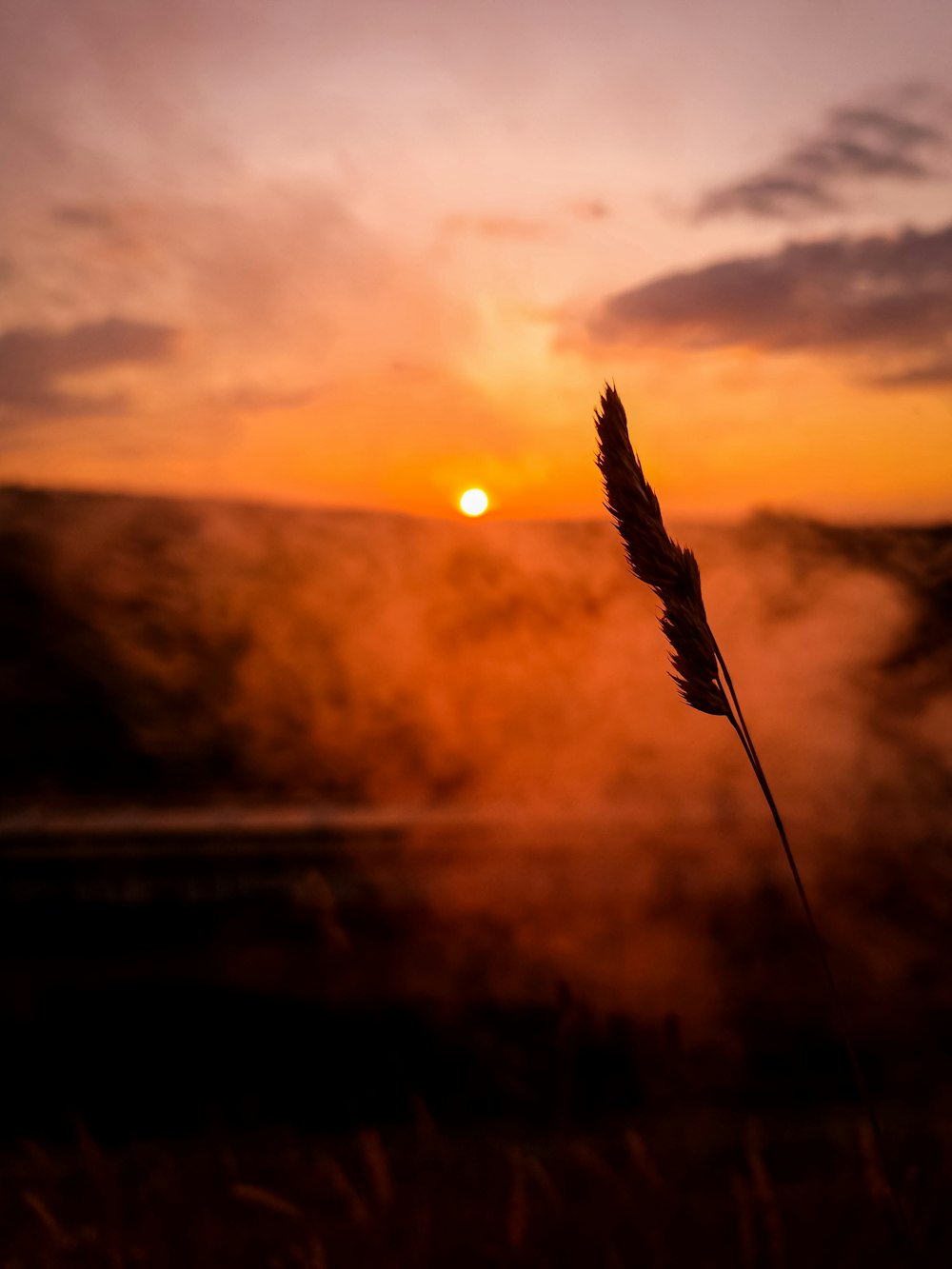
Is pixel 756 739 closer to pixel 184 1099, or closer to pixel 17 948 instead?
pixel 184 1099

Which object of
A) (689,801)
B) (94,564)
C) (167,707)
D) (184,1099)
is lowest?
(184,1099)

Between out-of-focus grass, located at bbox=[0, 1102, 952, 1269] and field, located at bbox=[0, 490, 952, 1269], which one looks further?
field, located at bbox=[0, 490, 952, 1269]

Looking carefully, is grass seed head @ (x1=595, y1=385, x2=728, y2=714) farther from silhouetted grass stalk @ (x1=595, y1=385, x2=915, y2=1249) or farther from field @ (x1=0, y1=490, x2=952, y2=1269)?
field @ (x1=0, y1=490, x2=952, y2=1269)

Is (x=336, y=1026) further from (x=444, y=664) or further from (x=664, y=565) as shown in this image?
(x=664, y=565)

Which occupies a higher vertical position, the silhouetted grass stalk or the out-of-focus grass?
the silhouetted grass stalk

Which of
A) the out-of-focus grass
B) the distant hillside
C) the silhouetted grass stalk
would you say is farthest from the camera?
the distant hillside

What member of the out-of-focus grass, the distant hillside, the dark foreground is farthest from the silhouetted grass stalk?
the distant hillside

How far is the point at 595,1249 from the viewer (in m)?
1.74

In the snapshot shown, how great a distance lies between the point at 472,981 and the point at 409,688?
98 cm

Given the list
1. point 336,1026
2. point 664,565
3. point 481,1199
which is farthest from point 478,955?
point 664,565

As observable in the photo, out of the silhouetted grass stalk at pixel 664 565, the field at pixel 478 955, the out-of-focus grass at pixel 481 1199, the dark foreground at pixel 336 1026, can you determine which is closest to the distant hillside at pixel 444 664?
the field at pixel 478 955

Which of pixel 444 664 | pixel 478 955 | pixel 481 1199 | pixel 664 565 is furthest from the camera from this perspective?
pixel 444 664

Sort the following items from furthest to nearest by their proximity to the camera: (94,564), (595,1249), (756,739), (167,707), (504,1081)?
1. (94,564)
2. (167,707)
3. (756,739)
4. (504,1081)
5. (595,1249)

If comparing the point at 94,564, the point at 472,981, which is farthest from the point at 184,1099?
the point at 94,564
